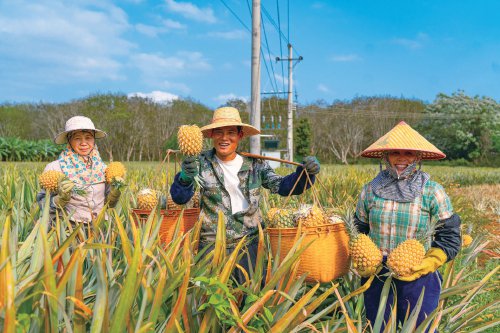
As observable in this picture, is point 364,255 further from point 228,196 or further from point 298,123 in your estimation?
point 298,123

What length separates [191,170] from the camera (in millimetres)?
2742

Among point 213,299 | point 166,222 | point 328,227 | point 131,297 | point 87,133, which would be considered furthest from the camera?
point 87,133

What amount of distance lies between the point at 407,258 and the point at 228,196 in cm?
122

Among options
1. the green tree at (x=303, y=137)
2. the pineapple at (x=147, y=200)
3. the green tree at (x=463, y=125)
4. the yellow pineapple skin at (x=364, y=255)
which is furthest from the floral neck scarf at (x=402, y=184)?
the green tree at (x=463, y=125)

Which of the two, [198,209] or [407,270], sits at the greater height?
[198,209]

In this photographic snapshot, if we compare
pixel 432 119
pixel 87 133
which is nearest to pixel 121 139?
pixel 432 119

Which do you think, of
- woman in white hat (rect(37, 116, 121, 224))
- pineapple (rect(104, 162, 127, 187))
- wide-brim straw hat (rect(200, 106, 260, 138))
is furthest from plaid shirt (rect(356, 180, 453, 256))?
woman in white hat (rect(37, 116, 121, 224))

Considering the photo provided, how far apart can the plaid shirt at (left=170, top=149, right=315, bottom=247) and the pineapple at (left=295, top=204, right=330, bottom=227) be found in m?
0.45

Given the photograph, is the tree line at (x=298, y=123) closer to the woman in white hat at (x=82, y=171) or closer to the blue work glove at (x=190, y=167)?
the woman in white hat at (x=82, y=171)

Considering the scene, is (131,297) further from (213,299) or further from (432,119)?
(432,119)

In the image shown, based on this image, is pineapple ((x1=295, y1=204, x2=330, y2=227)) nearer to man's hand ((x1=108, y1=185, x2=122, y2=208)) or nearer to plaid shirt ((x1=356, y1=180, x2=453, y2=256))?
plaid shirt ((x1=356, y1=180, x2=453, y2=256))

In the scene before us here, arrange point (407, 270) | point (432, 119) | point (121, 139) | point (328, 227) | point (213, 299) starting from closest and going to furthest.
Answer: point (213, 299)
point (407, 270)
point (328, 227)
point (121, 139)
point (432, 119)

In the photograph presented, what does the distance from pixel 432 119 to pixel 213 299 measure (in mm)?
45830

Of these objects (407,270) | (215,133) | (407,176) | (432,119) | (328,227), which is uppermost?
(432,119)
